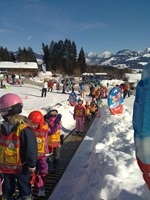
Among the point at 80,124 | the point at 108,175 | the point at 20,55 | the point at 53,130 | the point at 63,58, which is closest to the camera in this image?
the point at 108,175

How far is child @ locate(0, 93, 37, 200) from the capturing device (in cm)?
314

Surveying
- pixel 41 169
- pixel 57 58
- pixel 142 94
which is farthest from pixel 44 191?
pixel 57 58

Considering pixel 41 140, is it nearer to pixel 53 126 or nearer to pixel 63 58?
pixel 53 126

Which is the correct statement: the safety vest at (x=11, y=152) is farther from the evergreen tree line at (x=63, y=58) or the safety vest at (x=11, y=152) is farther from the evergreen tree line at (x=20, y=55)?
the evergreen tree line at (x=20, y=55)

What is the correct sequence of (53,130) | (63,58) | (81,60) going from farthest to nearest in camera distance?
(81,60) < (63,58) < (53,130)

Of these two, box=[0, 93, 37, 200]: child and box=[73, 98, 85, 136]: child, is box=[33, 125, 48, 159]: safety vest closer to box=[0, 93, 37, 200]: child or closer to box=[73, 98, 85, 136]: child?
box=[0, 93, 37, 200]: child

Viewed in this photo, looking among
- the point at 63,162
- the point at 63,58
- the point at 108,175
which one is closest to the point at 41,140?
the point at 108,175

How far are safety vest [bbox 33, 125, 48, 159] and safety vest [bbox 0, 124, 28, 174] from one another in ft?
4.03

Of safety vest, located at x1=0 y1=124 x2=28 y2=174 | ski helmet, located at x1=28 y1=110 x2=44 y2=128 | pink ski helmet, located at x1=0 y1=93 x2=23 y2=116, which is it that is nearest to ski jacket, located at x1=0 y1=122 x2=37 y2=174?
safety vest, located at x1=0 y1=124 x2=28 y2=174

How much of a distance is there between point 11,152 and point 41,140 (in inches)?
51.0

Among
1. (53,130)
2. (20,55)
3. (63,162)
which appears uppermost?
(20,55)

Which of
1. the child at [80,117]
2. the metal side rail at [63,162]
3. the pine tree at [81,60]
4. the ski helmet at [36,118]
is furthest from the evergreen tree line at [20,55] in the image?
the ski helmet at [36,118]

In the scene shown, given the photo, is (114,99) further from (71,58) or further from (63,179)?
(71,58)

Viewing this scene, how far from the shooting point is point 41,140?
4.47 meters
